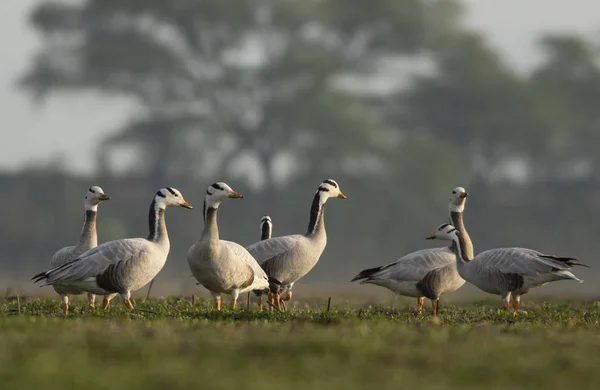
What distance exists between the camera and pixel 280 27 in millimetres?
70438

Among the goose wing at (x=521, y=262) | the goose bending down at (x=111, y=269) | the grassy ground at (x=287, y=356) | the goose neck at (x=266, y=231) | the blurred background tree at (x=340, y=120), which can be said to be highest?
the blurred background tree at (x=340, y=120)

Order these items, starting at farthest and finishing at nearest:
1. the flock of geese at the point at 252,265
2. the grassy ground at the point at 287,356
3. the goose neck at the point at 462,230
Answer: the goose neck at the point at 462,230 < the flock of geese at the point at 252,265 < the grassy ground at the point at 287,356

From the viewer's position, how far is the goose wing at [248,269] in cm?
1873

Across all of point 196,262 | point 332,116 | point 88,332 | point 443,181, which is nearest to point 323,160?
point 332,116

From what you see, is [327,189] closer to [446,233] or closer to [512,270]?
[446,233]

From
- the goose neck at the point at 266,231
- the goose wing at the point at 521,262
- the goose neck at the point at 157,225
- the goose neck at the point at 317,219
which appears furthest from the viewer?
the goose neck at the point at 266,231

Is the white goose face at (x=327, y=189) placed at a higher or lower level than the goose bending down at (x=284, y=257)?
higher

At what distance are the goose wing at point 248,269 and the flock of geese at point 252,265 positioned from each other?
0.02m

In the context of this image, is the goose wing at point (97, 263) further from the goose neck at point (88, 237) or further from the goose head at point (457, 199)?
the goose head at point (457, 199)

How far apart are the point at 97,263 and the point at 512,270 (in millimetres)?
7143

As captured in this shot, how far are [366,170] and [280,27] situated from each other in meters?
10.6

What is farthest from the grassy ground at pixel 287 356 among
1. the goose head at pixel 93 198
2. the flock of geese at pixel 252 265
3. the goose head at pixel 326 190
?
the goose head at pixel 326 190

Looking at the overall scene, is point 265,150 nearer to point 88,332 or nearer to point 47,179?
point 47,179

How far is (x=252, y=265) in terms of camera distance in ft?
63.0
